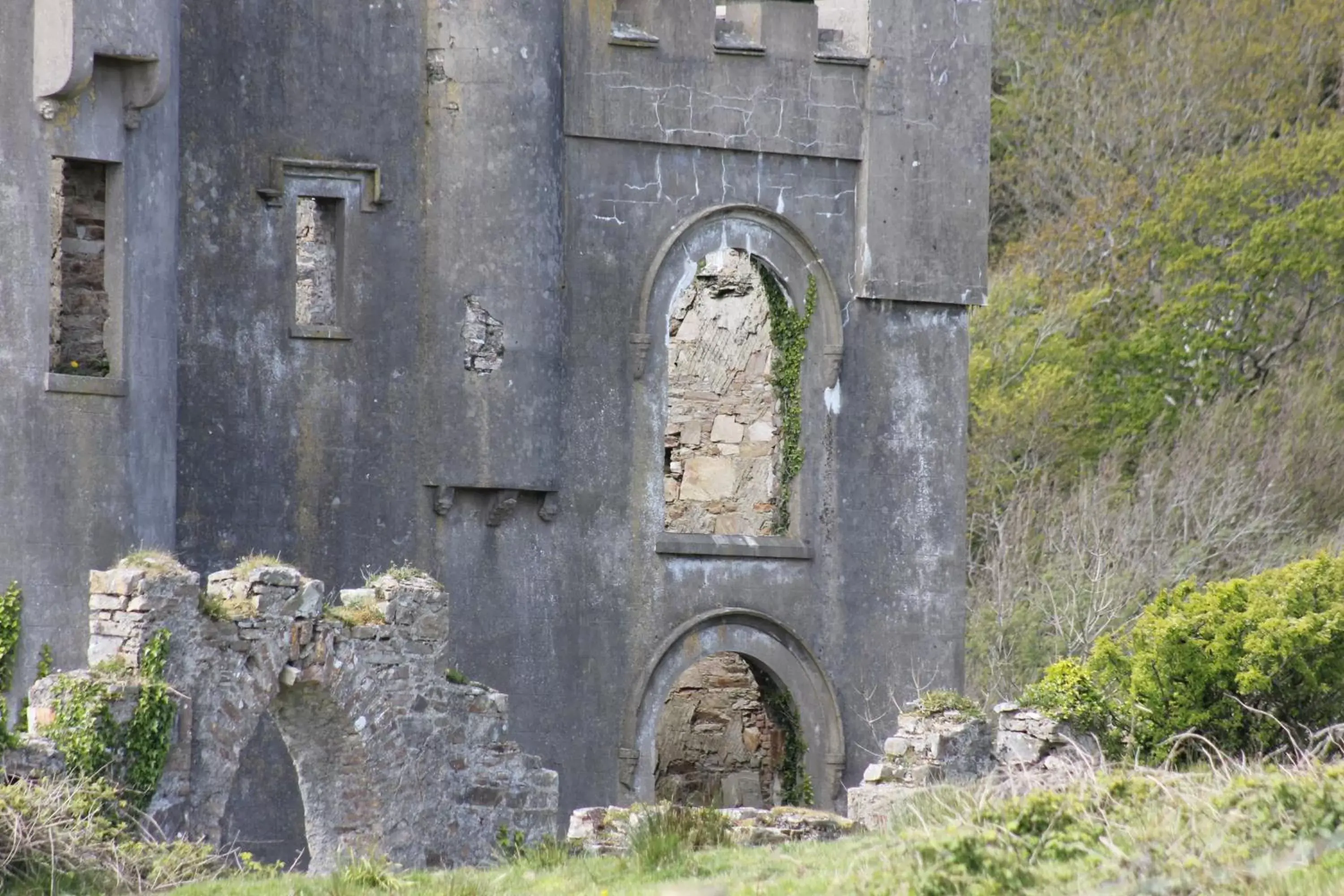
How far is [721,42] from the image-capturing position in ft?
74.4

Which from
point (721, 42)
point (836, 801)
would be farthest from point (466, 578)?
point (721, 42)

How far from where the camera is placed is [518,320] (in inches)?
848

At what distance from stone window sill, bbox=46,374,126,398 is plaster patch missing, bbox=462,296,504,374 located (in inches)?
132

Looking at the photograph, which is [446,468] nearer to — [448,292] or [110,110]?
[448,292]

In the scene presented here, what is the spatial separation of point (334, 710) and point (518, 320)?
579cm

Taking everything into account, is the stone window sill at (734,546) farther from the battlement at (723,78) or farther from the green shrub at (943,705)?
the battlement at (723,78)

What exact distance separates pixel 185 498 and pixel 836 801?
20.9 ft

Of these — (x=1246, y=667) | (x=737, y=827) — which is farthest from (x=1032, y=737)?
(x=737, y=827)

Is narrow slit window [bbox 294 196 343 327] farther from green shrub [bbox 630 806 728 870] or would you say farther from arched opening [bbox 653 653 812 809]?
green shrub [bbox 630 806 728 870]

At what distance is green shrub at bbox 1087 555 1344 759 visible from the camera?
19.4 m

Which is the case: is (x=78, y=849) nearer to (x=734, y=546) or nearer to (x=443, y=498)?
(x=443, y=498)

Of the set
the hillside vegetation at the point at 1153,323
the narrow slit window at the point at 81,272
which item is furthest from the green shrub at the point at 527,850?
the hillside vegetation at the point at 1153,323

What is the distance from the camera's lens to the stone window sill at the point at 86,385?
18.7 m

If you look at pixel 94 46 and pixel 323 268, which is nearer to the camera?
pixel 94 46
